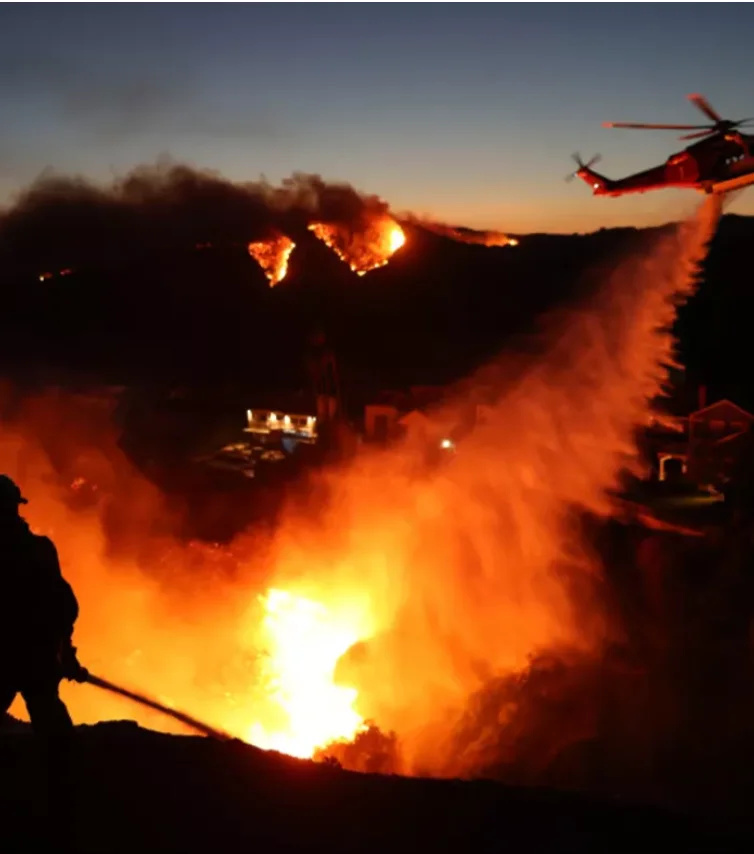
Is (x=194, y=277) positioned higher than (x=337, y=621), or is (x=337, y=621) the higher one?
(x=194, y=277)

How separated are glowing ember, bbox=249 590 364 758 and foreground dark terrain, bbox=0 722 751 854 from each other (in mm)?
6478

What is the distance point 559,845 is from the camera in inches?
159

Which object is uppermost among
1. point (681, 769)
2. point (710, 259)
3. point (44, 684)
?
point (710, 259)

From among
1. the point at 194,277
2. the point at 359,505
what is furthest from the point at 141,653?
the point at 194,277

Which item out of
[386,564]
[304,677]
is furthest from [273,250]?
[304,677]

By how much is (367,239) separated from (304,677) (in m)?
9.77

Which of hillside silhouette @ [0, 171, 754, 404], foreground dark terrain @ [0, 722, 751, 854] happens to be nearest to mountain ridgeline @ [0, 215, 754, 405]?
hillside silhouette @ [0, 171, 754, 404]

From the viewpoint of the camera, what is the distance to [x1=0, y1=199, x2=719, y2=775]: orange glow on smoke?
12742mm

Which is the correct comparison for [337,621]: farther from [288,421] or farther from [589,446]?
[288,421]

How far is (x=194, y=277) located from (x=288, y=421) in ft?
27.4

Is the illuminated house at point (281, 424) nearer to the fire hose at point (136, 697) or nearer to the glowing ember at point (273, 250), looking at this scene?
the glowing ember at point (273, 250)

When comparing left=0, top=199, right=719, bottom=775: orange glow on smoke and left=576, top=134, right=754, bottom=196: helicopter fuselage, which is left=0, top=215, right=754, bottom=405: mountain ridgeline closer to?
left=0, top=199, right=719, bottom=775: orange glow on smoke

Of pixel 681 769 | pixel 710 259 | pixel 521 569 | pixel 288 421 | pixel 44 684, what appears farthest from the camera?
pixel 710 259

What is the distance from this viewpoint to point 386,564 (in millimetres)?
15758
